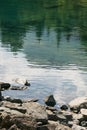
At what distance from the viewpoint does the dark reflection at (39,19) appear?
10069 centimetres

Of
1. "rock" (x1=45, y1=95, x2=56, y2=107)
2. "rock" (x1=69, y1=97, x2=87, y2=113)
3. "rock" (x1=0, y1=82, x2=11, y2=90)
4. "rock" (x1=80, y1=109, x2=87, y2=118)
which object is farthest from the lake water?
"rock" (x1=80, y1=109, x2=87, y2=118)

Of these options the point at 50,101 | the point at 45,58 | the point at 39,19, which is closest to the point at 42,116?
the point at 50,101

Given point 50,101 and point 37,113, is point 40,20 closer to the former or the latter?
point 50,101

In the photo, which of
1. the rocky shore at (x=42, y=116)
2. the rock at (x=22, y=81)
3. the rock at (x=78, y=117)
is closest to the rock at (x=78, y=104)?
the rocky shore at (x=42, y=116)

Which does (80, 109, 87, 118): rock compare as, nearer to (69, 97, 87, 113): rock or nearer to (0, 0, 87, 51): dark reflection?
(69, 97, 87, 113): rock

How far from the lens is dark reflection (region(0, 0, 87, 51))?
101m

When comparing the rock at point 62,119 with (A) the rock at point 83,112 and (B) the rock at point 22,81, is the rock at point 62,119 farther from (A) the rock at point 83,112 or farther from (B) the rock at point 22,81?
(B) the rock at point 22,81

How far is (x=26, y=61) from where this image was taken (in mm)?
68375

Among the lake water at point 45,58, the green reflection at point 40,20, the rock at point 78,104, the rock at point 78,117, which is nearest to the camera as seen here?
the rock at point 78,117

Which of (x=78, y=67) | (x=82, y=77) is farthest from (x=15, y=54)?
(x=82, y=77)

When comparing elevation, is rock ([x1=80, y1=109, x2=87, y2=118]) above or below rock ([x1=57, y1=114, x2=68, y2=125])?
below

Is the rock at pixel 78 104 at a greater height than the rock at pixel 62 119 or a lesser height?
lesser

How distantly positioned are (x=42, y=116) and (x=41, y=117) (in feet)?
1.10

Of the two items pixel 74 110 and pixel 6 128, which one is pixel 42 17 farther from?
pixel 6 128
